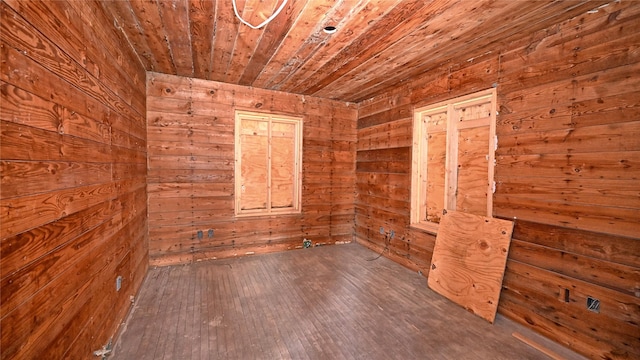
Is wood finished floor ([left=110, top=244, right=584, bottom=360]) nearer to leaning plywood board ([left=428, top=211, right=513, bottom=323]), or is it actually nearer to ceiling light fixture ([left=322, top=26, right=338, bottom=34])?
leaning plywood board ([left=428, top=211, right=513, bottom=323])

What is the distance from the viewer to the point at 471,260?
2.80 metres

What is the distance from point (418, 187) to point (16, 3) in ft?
12.9

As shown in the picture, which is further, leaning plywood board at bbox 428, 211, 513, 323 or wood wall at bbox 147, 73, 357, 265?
wood wall at bbox 147, 73, 357, 265

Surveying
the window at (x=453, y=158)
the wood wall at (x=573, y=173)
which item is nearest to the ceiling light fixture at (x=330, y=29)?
the wood wall at (x=573, y=173)

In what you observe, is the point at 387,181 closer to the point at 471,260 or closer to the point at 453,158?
the point at 453,158

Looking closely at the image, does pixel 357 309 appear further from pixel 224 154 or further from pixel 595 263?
pixel 224 154

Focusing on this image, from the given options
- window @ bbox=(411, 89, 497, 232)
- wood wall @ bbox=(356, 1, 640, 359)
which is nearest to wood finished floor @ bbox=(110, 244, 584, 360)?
wood wall @ bbox=(356, 1, 640, 359)

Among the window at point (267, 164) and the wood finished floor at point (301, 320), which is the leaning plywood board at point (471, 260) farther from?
the window at point (267, 164)

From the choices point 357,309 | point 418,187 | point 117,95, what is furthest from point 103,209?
point 418,187

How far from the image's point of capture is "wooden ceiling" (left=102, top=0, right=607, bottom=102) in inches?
80.5

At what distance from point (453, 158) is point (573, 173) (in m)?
1.29

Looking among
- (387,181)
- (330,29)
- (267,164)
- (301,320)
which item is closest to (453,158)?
(387,181)

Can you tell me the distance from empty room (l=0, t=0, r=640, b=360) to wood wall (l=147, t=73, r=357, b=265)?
3 cm

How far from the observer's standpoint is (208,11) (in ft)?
7.00
